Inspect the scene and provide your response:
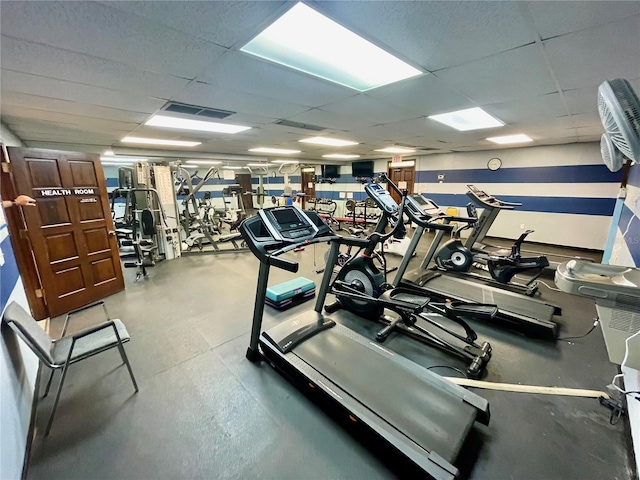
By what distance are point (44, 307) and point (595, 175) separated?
1018cm

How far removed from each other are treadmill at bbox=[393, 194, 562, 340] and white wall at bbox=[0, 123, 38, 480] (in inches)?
139

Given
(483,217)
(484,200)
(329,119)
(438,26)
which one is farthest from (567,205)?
(438,26)

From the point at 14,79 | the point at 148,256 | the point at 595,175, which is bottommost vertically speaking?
the point at 148,256

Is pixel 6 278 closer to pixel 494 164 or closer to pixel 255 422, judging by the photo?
pixel 255 422

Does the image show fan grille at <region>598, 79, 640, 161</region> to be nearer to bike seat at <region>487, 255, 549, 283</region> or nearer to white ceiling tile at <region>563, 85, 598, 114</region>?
white ceiling tile at <region>563, 85, 598, 114</region>

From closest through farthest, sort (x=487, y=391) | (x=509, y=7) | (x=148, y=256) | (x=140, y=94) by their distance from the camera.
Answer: (x=509, y=7) < (x=487, y=391) < (x=140, y=94) < (x=148, y=256)

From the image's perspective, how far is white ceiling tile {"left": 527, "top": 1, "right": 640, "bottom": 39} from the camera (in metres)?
1.23

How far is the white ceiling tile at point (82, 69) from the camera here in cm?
156

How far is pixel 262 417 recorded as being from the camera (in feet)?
6.19

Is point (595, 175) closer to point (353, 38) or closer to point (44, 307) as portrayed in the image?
point (353, 38)

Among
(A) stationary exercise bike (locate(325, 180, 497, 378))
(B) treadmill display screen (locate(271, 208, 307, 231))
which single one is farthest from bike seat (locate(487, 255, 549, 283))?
(B) treadmill display screen (locate(271, 208, 307, 231))

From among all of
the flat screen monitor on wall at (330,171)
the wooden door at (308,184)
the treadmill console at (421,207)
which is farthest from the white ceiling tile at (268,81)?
the wooden door at (308,184)

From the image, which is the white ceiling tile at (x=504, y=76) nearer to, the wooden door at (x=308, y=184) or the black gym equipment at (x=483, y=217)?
the black gym equipment at (x=483, y=217)

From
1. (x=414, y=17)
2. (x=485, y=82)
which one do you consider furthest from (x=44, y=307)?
(x=485, y=82)
